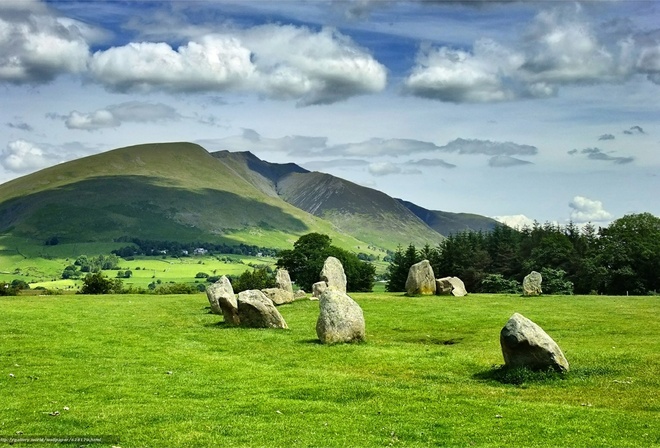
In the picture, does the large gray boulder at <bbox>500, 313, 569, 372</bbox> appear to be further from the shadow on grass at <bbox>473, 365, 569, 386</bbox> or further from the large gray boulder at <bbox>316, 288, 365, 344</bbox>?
the large gray boulder at <bbox>316, 288, 365, 344</bbox>

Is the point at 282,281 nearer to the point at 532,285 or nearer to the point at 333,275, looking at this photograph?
the point at 333,275

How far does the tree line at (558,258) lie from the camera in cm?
7981

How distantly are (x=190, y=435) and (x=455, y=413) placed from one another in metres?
7.59

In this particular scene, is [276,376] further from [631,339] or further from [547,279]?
[547,279]

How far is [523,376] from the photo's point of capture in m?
23.0

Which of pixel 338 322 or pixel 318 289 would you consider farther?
pixel 318 289

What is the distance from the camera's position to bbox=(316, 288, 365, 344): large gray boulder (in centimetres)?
3216

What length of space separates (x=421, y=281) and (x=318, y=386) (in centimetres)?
4183

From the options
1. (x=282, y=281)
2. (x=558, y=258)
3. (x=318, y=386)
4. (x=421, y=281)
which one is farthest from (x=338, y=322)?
(x=558, y=258)

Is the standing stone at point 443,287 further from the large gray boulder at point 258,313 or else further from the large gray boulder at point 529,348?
the large gray boulder at point 529,348

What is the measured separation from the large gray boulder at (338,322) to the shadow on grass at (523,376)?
9.79 metres

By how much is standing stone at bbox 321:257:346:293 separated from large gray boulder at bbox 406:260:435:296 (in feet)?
23.5

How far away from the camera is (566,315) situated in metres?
43.6

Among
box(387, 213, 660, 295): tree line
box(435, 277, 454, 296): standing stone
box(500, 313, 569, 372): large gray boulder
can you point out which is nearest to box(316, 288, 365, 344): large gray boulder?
box(500, 313, 569, 372): large gray boulder
